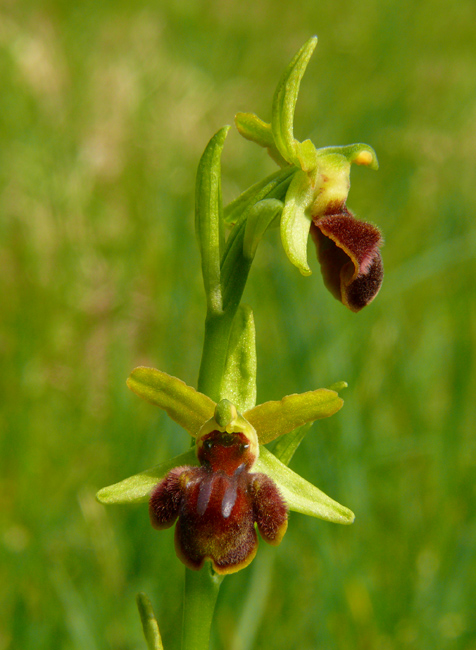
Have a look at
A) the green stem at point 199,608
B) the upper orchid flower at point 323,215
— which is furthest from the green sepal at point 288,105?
the green stem at point 199,608

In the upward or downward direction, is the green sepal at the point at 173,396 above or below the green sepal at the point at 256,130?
below

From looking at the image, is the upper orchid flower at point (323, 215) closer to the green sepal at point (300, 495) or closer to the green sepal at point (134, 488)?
the green sepal at point (300, 495)

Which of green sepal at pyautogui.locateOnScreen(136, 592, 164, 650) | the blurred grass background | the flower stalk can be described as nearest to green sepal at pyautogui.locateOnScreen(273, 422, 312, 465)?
the flower stalk

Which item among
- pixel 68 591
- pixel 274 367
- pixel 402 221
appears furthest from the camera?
pixel 402 221

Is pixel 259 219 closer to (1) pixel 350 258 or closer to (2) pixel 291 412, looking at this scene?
(1) pixel 350 258

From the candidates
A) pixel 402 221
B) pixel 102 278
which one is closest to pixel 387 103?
pixel 402 221

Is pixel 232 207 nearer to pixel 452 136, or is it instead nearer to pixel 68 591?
pixel 68 591

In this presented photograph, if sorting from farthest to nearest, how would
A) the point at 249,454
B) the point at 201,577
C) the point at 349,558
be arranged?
the point at 349,558 < the point at 249,454 < the point at 201,577
